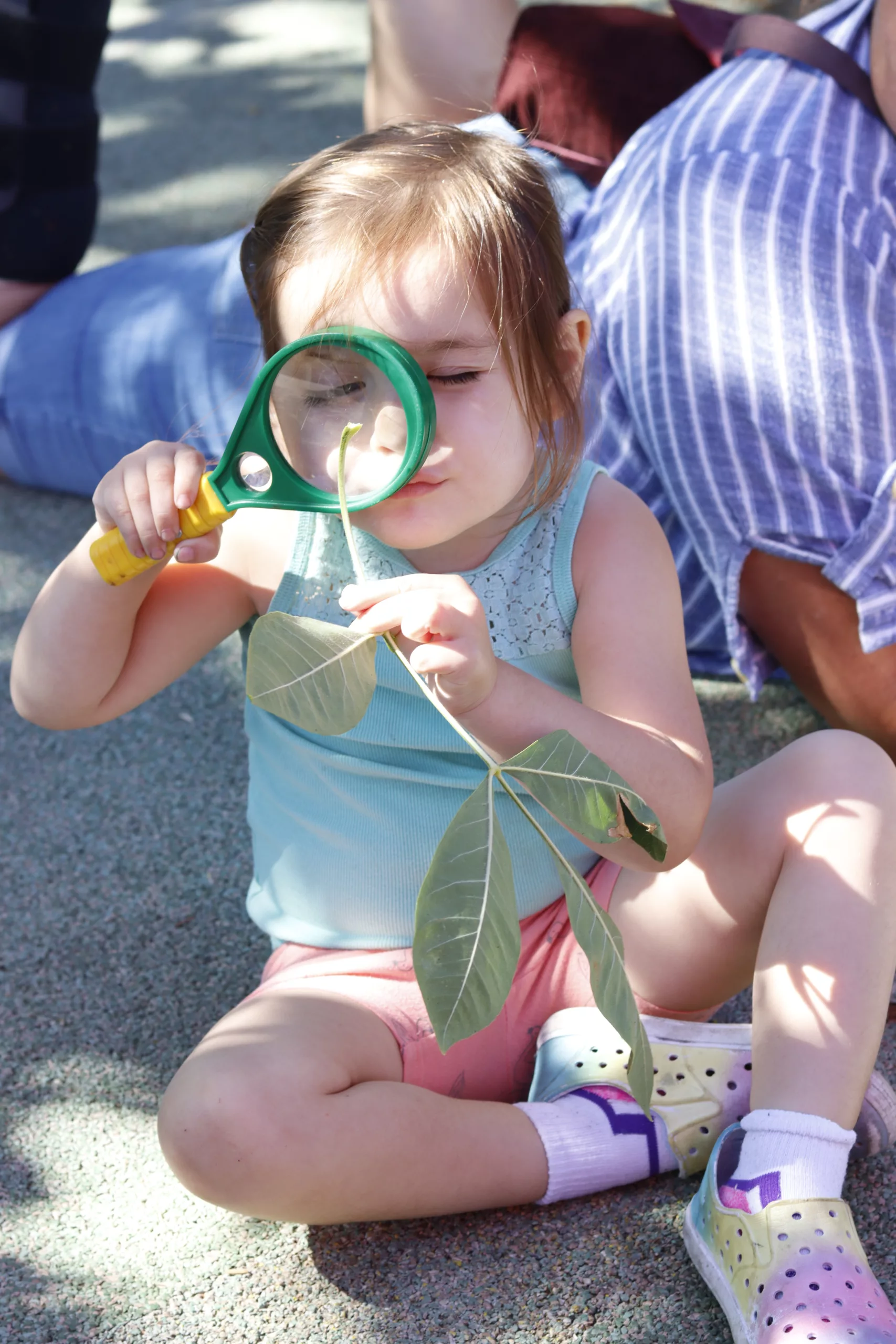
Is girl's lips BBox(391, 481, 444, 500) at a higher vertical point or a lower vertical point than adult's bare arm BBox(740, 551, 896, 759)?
higher

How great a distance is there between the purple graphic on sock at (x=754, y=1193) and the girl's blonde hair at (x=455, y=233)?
→ 24.8 inches

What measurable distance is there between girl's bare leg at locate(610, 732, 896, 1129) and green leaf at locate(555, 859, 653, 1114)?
28cm

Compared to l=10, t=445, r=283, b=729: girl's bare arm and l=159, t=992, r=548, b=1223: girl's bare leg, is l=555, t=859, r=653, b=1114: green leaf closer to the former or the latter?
l=159, t=992, r=548, b=1223: girl's bare leg

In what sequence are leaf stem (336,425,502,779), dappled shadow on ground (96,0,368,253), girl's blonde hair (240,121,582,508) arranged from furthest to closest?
dappled shadow on ground (96,0,368,253) < girl's blonde hair (240,121,582,508) < leaf stem (336,425,502,779)

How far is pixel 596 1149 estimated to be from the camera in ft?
4.01

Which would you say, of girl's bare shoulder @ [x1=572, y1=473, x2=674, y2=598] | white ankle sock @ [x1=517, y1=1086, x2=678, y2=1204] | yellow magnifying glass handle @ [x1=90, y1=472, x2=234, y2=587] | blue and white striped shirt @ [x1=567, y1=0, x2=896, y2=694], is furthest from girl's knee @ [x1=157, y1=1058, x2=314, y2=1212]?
blue and white striped shirt @ [x1=567, y1=0, x2=896, y2=694]

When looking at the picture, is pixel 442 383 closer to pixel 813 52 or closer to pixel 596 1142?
pixel 596 1142

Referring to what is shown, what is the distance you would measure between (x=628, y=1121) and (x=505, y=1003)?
0.17m

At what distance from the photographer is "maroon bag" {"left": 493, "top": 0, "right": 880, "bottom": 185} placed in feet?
7.21

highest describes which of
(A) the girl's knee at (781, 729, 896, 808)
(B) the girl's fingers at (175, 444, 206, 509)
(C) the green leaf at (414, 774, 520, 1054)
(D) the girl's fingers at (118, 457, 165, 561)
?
(B) the girl's fingers at (175, 444, 206, 509)

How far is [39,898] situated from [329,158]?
89 centimetres

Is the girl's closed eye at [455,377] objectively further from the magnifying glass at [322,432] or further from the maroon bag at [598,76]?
the maroon bag at [598,76]

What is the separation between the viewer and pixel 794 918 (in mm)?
1201

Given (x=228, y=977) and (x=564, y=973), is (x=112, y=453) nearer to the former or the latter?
(x=228, y=977)
